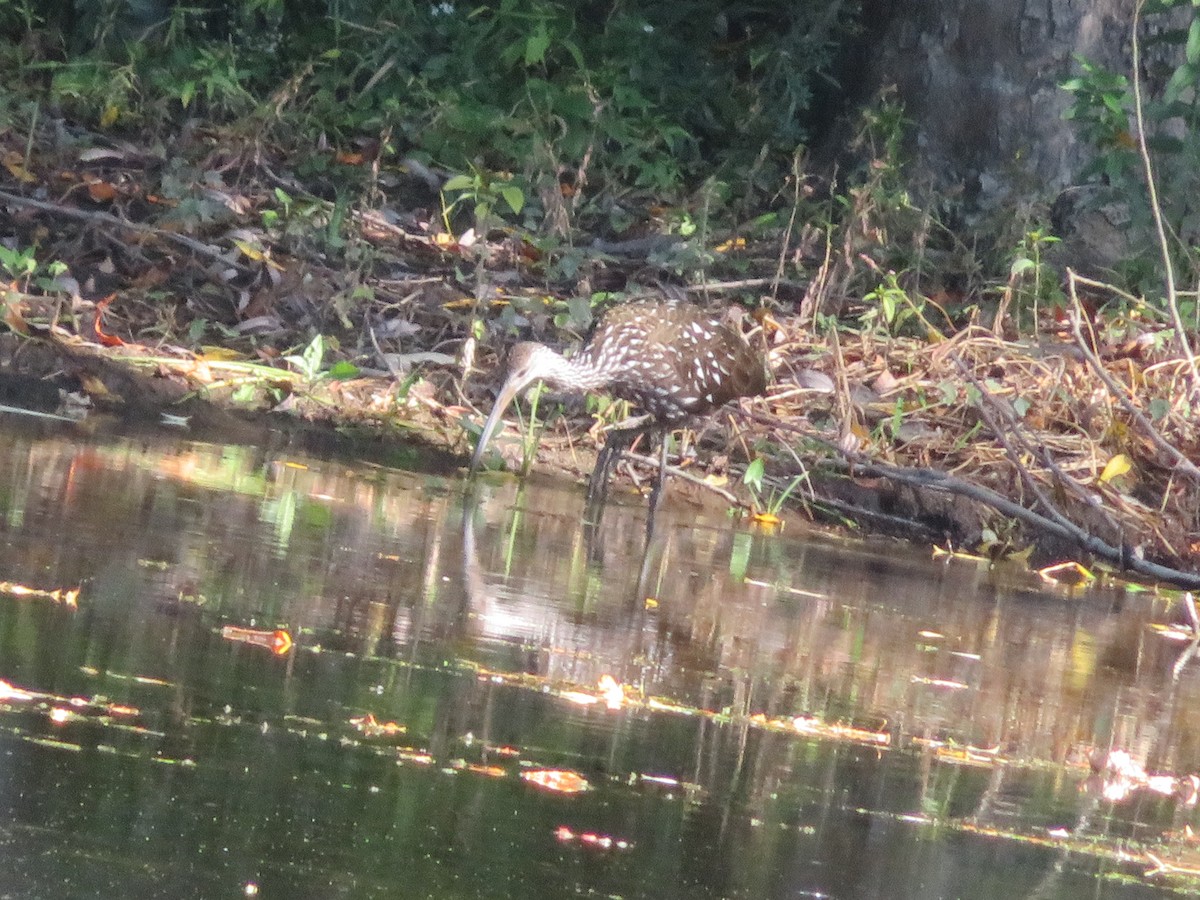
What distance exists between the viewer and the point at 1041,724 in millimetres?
4738

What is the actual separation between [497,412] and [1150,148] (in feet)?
12.5

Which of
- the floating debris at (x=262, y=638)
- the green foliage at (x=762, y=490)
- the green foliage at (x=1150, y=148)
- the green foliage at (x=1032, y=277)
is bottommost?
the floating debris at (x=262, y=638)

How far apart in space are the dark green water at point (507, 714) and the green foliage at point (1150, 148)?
12.3 feet

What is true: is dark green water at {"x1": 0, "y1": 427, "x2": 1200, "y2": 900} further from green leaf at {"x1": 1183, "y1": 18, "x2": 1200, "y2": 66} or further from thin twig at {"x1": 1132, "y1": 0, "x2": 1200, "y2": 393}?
green leaf at {"x1": 1183, "y1": 18, "x2": 1200, "y2": 66}

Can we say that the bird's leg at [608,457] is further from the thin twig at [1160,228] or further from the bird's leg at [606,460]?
the thin twig at [1160,228]

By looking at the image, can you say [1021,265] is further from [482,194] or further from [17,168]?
[17,168]

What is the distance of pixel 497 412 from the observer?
8047 mm

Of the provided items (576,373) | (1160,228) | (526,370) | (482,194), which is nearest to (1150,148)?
(1160,228)

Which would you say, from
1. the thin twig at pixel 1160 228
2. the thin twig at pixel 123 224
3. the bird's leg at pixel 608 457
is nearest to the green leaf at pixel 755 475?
the bird's leg at pixel 608 457

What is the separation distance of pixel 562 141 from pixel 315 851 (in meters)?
9.89

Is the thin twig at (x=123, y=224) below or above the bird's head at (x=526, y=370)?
above

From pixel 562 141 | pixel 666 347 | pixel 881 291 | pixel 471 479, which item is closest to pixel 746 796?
pixel 471 479

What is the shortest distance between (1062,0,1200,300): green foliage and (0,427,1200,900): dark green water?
3.74m

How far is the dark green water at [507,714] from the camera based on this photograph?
308 cm
